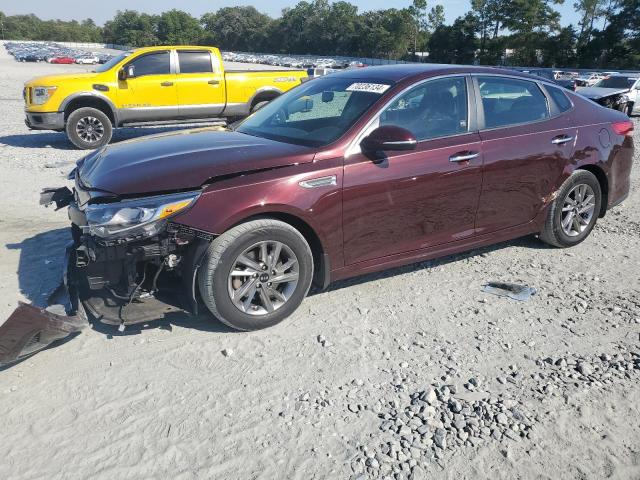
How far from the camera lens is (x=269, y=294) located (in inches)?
155

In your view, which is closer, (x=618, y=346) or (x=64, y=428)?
(x=64, y=428)

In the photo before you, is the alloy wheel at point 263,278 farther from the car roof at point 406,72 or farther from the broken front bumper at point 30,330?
the car roof at point 406,72

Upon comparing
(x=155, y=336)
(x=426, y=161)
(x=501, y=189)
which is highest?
(x=426, y=161)

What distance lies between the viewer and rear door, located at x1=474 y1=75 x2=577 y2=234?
185 inches

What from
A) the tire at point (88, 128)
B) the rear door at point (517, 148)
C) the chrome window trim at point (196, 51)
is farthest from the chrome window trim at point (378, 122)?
the tire at point (88, 128)

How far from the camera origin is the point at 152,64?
11.5 metres

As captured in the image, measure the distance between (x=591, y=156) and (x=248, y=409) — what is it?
13.7 ft

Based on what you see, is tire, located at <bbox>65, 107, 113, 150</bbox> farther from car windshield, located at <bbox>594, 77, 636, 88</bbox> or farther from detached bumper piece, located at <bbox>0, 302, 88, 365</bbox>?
car windshield, located at <bbox>594, 77, 636, 88</bbox>

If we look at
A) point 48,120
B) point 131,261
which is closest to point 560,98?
point 131,261

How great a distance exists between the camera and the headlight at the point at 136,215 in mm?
3494

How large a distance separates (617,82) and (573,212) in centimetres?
1724

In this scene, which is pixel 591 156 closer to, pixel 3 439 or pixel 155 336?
pixel 155 336

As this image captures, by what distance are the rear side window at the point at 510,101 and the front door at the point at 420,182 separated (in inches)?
9.7

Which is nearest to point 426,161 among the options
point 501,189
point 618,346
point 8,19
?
point 501,189
